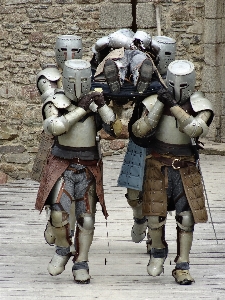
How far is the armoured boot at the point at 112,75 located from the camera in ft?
27.1

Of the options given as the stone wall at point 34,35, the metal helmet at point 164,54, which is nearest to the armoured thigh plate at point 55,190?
the metal helmet at point 164,54

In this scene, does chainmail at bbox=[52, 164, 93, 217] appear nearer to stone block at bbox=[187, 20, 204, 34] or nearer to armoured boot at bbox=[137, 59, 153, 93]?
armoured boot at bbox=[137, 59, 153, 93]

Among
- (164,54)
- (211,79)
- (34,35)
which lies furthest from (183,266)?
(211,79)

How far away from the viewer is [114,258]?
936 centimetres

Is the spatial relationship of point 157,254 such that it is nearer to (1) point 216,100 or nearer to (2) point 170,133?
(2) point 170,133

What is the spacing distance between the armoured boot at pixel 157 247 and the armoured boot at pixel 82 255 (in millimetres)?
463

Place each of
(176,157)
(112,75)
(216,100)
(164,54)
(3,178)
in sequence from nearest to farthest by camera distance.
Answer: (112,75)
(176,157)
(164,54)
(3,178)
(216,100)

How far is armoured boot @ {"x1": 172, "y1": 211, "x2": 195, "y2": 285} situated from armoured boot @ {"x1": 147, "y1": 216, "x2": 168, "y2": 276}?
128 mm

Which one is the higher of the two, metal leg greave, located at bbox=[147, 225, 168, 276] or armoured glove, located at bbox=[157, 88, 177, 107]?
armoured glove, located at bbox=[157, 88, 177, 107]

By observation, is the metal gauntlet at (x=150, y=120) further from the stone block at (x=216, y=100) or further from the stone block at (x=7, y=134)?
the stone block at (x=216, y=100)

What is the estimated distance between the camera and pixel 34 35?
12391mm

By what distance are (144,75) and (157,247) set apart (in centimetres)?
134

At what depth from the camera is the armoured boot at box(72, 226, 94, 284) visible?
8.48 meters

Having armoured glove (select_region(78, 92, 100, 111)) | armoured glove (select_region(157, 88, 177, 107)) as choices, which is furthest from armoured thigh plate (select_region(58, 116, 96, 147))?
armoured glove (select_region(157, 88, 177, 107))
